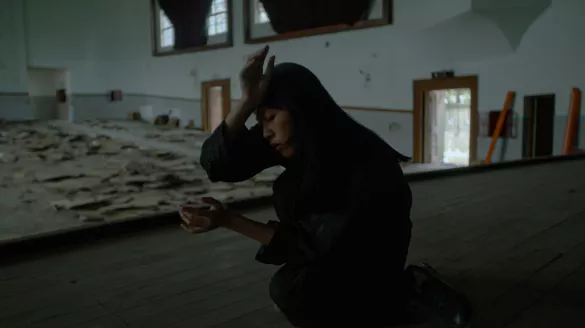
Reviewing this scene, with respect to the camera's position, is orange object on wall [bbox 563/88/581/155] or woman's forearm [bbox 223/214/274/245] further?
orange object on wall [bbox 563/88/581/155]

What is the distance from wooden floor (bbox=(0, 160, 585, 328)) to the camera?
1835 mm

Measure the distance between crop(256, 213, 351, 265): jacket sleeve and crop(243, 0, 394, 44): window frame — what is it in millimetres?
10173

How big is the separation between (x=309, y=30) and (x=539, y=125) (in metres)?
6.02

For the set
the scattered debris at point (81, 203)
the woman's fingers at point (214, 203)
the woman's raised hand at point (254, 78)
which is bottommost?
the scattered debris at point (81, 203)

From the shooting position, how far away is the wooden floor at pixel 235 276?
1.83 m

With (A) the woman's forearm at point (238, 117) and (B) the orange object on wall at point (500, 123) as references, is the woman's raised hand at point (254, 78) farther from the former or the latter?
(B) the orange object on wall at point (500, 123)

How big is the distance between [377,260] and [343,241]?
0.17 m

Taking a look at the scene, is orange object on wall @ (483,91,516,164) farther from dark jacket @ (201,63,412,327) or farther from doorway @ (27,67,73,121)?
doorway @ (27,67,73,121)

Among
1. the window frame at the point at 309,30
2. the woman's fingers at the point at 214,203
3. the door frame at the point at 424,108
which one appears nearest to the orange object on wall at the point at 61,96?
the window frame at the point at 309,30

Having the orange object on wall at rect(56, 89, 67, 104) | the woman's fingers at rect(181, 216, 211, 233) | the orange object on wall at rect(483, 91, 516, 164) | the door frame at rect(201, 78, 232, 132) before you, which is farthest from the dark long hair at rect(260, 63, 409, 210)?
the orange object on wall at rect(56, 89, 67, 104)

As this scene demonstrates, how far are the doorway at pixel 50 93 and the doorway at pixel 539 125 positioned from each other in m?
15.1

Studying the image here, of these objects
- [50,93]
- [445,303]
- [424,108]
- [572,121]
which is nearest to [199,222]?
[445,303]

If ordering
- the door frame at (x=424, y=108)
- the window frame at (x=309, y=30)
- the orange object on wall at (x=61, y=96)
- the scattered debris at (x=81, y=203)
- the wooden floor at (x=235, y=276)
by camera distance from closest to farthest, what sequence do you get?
the wooden floor at (x=235, y=276) < the scattered debris at (x=81, y=203) < the door frame at (x=424, y=108) < the window frame at (x=309, y=30) < the orange object on wall at (x=61, y=96)

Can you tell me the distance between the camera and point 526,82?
8930 millimetres
